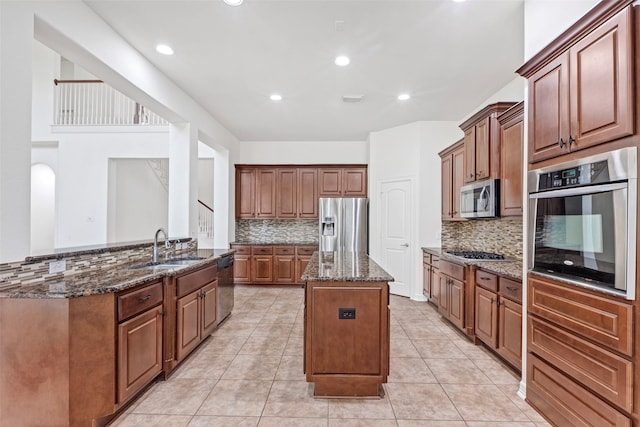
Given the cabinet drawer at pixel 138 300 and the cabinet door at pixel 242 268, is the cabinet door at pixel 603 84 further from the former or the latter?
the cabinet door at pixel 242 268

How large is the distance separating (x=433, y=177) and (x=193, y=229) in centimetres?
376

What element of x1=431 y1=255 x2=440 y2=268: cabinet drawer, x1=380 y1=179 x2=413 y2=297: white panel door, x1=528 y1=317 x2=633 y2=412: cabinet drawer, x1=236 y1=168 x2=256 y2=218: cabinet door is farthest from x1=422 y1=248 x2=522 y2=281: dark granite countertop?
x1=236 y1=168 x2=256 y2=218: cabinet door

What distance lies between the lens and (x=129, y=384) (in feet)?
6.75

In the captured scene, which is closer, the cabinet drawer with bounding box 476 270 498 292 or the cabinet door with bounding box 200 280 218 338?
the cabinet drawer with bounding box 476 270 498 292

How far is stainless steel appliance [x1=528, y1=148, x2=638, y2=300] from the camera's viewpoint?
4.81 ft

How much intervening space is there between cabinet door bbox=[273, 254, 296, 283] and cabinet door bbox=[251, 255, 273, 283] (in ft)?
0.32

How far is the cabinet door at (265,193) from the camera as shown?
6238mm

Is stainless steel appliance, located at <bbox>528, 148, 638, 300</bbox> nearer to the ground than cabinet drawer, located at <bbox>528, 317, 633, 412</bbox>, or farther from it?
farther from it

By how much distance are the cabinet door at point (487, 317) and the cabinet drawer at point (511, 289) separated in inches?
5.8

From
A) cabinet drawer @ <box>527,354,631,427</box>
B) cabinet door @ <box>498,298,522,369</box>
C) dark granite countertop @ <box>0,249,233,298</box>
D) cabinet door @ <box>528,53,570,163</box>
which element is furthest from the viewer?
cabinet door @ <box>498,298,522,369</box>

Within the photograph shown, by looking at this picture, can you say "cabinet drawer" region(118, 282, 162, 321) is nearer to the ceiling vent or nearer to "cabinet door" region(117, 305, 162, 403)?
"cabinet door" region(117, 305, 162, 403)

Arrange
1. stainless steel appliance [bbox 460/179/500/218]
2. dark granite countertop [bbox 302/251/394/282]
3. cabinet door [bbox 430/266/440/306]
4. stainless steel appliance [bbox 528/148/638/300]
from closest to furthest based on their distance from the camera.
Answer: stainless steel appliance [bbox 528/148/638/300] < dark granite countertop [bbox 302/251/394/282] < stainless steel appliance [bbox 460/179/500/218] < cabinet door [bbox 430/266/440/306]

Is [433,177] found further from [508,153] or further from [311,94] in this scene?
[311,94]

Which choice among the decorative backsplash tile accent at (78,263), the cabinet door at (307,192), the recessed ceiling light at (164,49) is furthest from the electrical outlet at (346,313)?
the cabinet door at (307,192)
